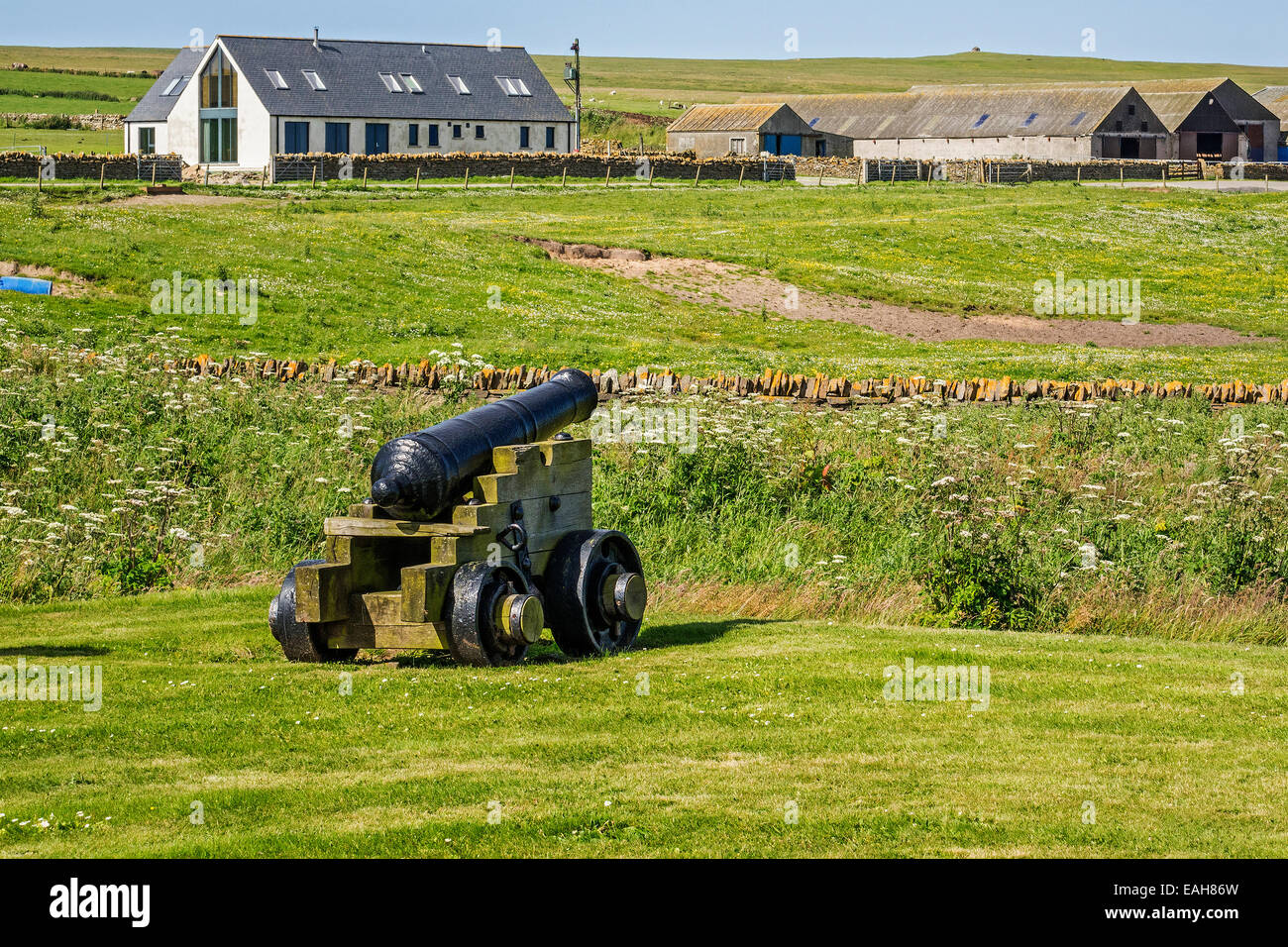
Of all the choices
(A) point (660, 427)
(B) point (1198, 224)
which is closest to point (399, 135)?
(B) point (1198, 224)

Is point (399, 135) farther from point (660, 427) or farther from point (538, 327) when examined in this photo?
point (660, 427)

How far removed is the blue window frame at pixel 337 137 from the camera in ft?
263

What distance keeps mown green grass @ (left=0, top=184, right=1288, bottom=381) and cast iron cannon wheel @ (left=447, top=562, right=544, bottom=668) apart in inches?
663

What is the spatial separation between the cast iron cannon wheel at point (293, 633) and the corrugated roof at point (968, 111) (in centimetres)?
9748

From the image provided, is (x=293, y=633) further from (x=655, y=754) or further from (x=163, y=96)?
(x=163, y=96)

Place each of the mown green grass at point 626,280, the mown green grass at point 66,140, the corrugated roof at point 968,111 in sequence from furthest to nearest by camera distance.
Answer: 1. the corrugated roof at point 968,111
2. the mown green grass at point 66,140
3. the mown green grass at point 626,280

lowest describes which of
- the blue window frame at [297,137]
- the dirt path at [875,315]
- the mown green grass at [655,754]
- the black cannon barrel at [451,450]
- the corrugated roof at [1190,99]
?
the mown green grass at [655,754]

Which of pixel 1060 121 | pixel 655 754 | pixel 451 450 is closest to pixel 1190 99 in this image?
pixel 1060 121

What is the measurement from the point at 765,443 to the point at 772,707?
8620 mm

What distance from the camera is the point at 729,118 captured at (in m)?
110

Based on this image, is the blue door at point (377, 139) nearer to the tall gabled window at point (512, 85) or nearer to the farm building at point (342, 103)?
the farm building at point (342, 103)

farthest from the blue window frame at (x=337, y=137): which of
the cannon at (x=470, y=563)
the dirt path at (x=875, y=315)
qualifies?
the cannon at (x=470, y=563)

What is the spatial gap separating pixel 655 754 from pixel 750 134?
337 ft

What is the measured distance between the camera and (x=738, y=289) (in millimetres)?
41094
